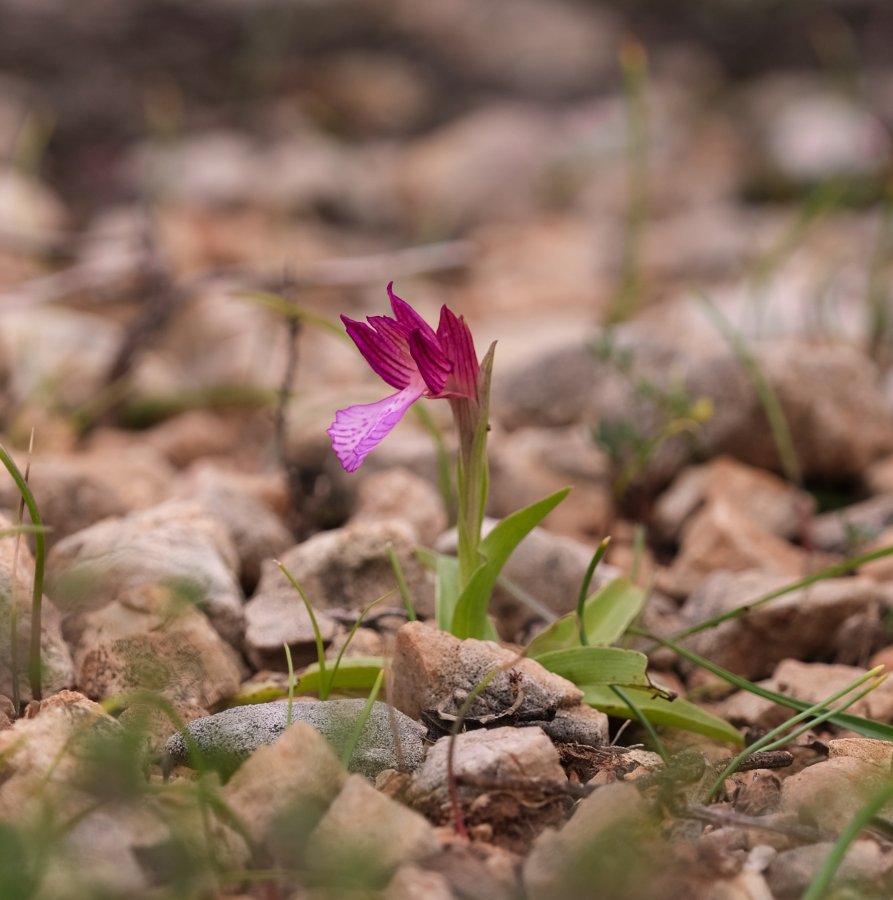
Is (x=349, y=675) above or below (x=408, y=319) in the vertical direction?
below

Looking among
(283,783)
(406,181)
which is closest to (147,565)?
(283,783)

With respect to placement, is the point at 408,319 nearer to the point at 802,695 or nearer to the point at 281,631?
the point at 281,631

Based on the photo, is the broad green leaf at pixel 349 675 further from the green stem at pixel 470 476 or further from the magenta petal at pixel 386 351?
the magenta petal at pixel 386 351

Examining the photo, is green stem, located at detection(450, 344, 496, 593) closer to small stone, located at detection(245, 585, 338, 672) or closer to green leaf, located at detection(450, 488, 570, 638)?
green leaf, located at detection(450, 488, 570, 638)

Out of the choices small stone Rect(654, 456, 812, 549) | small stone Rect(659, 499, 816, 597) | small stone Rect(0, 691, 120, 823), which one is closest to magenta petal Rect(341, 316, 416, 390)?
small stone Rect(0, 691, 120, 823)

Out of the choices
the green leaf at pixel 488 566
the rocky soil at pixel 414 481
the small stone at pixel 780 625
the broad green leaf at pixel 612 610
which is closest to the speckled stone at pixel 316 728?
the rocky soil at pixel 414 481

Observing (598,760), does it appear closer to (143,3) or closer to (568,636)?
(568,636)

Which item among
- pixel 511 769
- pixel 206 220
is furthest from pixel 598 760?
pixel 206 220
